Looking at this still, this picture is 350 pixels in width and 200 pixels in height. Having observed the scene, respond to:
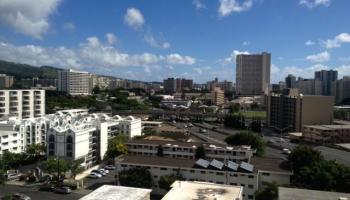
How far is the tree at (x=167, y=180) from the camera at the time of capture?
22625mm

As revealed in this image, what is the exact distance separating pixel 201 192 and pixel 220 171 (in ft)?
21.5

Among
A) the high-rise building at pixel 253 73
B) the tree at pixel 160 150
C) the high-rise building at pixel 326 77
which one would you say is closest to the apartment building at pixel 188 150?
the tree at pixel 160 150

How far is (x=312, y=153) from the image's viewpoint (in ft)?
84.0

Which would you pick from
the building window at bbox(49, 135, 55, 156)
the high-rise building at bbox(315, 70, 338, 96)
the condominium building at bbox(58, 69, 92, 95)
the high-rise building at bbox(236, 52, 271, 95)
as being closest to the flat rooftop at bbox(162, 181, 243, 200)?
the building window at bbox(49, 135, 55, 156)

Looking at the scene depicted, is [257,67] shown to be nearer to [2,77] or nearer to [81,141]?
[2,77]

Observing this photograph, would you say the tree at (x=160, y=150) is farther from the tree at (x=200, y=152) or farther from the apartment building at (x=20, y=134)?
the apartment building at (x=20, y=134)

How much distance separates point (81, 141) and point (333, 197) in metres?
19.8

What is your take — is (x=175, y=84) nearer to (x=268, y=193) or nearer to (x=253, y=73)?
(x=253, y=73)

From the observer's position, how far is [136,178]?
23.1m

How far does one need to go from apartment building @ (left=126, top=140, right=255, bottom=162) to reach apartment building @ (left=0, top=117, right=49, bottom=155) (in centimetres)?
940

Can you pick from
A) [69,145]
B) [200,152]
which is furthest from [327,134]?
[69,145]

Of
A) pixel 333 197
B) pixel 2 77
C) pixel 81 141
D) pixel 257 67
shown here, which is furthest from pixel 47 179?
pixel 257 67

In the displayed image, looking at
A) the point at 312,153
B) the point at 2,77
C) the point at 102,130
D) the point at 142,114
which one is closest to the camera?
the point at 312,153

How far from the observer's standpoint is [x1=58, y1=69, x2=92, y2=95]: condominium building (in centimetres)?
10494
